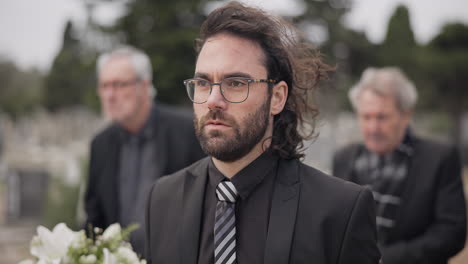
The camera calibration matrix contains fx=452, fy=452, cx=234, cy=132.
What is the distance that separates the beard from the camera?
2.10m

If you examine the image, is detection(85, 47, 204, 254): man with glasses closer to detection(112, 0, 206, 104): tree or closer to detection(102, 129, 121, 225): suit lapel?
detection(102, 129, 121, 225): suit lapel

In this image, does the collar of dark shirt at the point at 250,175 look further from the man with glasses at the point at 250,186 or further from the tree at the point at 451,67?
the tree at the point at 451,67

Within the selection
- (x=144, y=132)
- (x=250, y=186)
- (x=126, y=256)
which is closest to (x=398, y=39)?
(x=144, y=132)

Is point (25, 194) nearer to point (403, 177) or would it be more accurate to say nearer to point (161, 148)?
point (161, 148)

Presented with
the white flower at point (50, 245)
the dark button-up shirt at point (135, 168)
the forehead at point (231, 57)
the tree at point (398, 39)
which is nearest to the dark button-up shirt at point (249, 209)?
the forehead at point (231, 57)

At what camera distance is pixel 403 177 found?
11.4 feet

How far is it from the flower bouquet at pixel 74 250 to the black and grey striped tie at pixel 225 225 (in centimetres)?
35

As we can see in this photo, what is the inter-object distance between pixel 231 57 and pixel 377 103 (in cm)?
188

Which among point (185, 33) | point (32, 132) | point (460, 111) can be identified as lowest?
point (32, 132)

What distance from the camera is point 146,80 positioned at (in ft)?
14.4

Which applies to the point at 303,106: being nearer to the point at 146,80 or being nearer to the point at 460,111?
the point at 146,80

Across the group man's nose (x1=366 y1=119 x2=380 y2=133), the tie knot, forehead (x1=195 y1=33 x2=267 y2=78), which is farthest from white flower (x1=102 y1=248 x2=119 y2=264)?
man's nose (x1=366 y1=119 x2=380 y2=133)

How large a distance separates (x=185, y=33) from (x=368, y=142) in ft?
66.5

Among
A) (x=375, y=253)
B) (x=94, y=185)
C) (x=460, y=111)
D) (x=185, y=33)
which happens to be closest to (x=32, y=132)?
(x=185, y=33)
